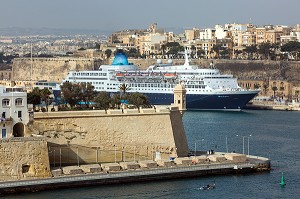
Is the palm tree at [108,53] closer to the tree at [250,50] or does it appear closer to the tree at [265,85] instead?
the tree at [250,50]

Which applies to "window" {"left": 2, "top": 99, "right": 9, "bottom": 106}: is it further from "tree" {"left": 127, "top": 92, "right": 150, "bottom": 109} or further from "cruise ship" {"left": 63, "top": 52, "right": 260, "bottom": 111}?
"cruise ship" {"left": 63, "top": 52, "right": 260, "bottom": 111}

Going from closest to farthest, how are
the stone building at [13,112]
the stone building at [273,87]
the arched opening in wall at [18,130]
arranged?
the stone building at [13,112], the arched opening in wall at [18,130], the stone building at [273,87]

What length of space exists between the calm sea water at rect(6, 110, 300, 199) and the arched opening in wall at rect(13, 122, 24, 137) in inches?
109

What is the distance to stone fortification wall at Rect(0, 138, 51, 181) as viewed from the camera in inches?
1003

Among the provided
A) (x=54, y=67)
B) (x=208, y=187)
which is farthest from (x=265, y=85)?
(x=208, y=187)

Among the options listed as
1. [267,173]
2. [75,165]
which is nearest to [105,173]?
[75,165]

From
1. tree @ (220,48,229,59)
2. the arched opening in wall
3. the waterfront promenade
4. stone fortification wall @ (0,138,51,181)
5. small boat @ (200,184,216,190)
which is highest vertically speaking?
tree @ (220,48,229,59)

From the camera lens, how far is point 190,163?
2820 centimetres

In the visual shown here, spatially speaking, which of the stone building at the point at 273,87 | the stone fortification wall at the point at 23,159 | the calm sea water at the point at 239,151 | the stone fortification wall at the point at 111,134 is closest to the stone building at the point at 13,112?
the stone fortification wall at the point at 111,134

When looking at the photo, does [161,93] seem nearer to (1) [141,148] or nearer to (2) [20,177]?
(1) [141,148]

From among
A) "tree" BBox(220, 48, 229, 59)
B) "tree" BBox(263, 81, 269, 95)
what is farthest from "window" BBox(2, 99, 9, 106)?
"tree" BBox(220, 48, 229, 59)

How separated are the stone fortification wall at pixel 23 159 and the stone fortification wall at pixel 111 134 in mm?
1287

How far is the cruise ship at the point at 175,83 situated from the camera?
192 ft

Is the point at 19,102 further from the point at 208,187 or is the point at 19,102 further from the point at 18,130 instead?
the point at 208,187
